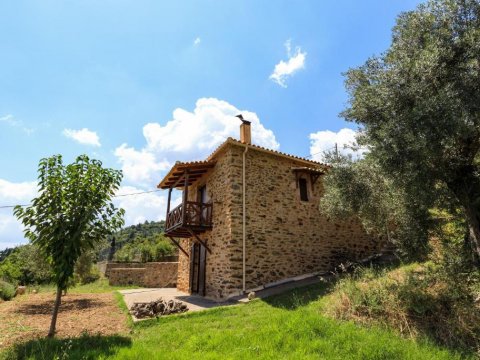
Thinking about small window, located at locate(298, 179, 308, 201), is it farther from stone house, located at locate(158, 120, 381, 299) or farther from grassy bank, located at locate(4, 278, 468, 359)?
grassy bank, located at locate(4, 278, 468, 359)

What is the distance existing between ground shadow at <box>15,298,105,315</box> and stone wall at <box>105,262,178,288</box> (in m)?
7.49

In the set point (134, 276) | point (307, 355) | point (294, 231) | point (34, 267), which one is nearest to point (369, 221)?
point (294, 231)

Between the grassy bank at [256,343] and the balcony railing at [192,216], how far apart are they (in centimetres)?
481

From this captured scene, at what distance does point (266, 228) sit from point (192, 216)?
282 cm

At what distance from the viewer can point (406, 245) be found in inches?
289

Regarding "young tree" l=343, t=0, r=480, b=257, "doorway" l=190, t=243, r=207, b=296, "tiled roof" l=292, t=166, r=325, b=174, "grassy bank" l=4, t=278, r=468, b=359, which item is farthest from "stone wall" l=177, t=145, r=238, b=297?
"young tree" l=343, t=0, r=480, b=257

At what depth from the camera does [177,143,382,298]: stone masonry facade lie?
10688 mm

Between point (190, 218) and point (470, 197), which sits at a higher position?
point (190, 218)

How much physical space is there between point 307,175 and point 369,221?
171 inches

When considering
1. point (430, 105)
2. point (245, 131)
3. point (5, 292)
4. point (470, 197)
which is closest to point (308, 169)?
point (245, 131)

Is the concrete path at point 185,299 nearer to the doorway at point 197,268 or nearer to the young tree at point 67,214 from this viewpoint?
the doorway at point 197,268

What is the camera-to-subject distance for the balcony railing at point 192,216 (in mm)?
11234

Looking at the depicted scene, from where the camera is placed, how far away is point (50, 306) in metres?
10.1

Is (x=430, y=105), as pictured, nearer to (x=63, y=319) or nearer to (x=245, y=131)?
(x=245, y=131)
